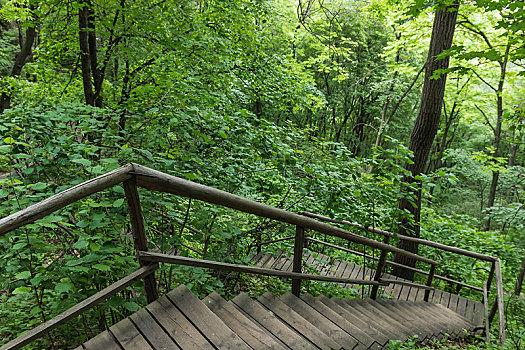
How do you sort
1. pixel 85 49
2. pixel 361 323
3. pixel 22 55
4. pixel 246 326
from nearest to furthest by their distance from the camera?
pixel 246 326 → pixel 361 323 → pixel 85 49 → pixel 22 55

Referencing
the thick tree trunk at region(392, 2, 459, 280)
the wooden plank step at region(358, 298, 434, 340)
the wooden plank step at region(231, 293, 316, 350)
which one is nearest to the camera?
the wooden plank step at region(231, 293, 316, 350)

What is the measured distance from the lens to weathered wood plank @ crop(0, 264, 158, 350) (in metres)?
1.45

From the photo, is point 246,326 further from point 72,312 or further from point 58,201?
point 58,201

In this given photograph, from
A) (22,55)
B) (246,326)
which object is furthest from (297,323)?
(22,55)

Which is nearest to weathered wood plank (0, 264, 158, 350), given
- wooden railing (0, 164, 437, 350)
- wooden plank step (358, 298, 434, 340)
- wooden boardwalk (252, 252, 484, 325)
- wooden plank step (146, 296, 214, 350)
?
wooden railing (0, 164, 437, 350)

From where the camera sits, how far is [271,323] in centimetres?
234

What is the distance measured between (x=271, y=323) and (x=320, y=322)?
636 millimetres

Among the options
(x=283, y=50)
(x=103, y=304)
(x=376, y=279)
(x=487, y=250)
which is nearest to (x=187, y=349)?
(x=103, y=304)

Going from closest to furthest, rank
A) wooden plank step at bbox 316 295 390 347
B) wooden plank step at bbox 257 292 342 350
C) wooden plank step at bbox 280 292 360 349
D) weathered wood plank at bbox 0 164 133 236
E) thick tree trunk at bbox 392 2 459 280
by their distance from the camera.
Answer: weathered wood plank at bbox 0 164 133 236 < wooden plank step at bbox 257 292 342 350 < wooden plank step at bbox 280 292 360 349 < wooden plank step at bbox 316 295 390 347 < thick tree trunk at bbox 392 2 459 280

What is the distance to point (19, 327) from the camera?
2740mm

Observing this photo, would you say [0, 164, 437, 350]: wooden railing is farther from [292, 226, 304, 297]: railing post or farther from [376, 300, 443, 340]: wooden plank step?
[376, 300, 443, 340]: wooden plank step

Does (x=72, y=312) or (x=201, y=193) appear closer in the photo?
(x=72, y=312)

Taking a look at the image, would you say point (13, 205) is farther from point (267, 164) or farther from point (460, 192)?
point (460, 192)

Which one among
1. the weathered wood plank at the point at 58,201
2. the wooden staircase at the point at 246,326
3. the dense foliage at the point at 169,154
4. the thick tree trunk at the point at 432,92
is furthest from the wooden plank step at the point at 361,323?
the thick tree trunk at the point at 432,92
